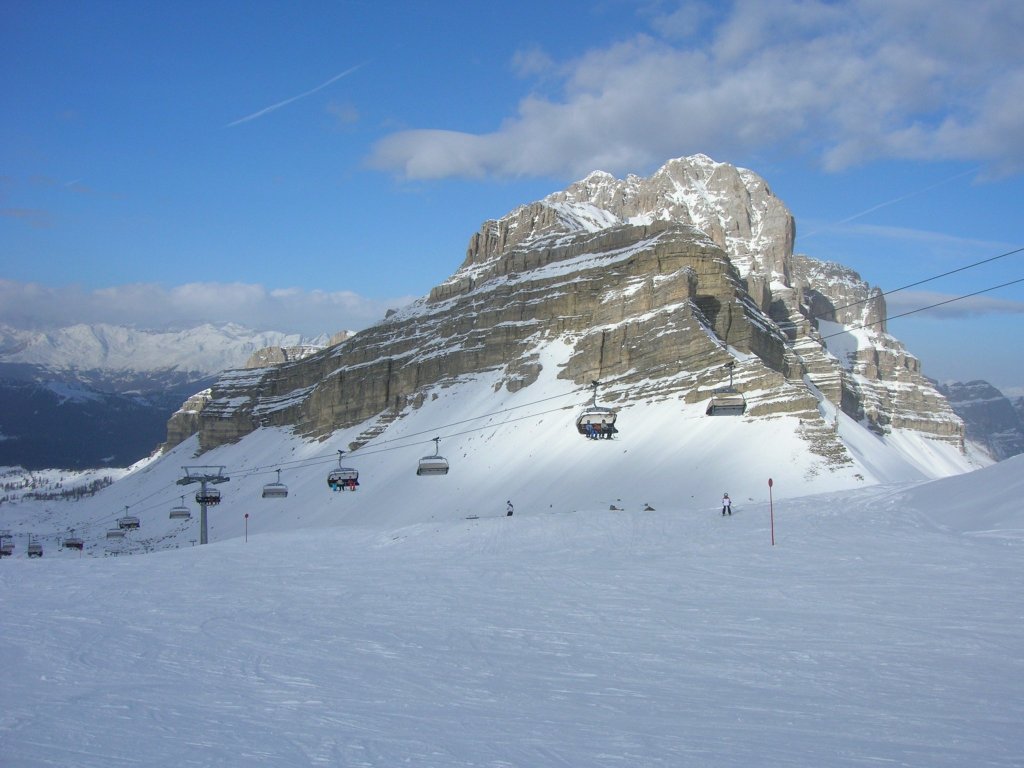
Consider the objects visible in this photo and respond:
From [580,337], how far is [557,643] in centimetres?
10204

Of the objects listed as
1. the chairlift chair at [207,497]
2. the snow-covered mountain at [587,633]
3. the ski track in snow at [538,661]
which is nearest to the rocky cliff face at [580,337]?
the snow-covered mountain at [587,633]

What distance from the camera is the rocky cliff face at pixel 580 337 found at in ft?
304

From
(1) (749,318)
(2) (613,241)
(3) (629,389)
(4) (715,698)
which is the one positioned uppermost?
(2) (613,241)

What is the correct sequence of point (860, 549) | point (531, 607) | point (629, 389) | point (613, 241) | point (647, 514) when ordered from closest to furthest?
point (531, 607) < point (860, 549) < point (647, 514) < point (629, 389) < point (613, 241)

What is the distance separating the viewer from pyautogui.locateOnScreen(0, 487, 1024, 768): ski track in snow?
9.45 m

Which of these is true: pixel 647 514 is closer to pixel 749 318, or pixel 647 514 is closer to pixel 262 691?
pixel 262 691

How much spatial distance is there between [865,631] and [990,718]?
5.45m

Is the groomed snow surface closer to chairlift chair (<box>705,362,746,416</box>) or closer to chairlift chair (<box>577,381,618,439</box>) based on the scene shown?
chairlift chair (<box>705,362,746,416</box>)

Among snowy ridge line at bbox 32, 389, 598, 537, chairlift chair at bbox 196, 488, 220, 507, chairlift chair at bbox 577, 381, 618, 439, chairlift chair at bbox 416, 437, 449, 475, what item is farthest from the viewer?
snowy ridge line at bbox 32, 389, 598, 537

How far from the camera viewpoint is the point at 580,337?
116500mm

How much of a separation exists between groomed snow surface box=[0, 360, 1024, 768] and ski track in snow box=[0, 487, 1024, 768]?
0.19 ft

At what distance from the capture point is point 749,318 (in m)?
105

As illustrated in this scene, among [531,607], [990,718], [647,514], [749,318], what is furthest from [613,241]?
[990,718]

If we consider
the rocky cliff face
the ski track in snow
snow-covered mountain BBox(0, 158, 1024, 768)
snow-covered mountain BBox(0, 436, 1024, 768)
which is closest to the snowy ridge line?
the rocky cliff face
